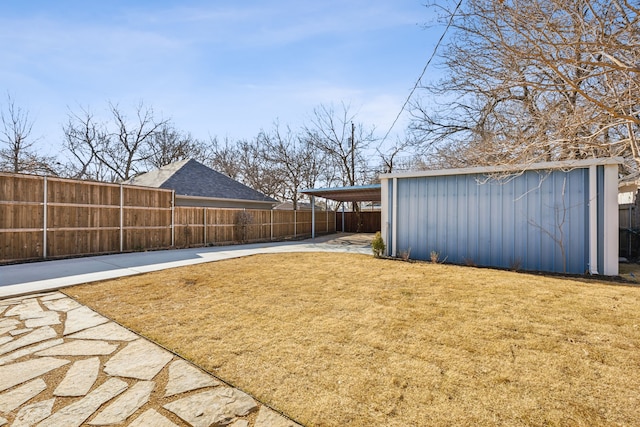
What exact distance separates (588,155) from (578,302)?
6.58m

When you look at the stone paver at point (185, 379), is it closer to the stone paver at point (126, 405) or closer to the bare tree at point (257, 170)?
the stone paver at point (126, 405)

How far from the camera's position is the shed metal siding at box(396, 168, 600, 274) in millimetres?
5672

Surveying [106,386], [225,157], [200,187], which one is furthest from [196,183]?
[106,386]

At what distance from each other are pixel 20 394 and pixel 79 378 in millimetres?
289

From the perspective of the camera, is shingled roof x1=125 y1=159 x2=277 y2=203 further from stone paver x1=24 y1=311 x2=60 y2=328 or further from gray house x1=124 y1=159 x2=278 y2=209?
stone paver x1=24 y1=311 x2=60 y2=328

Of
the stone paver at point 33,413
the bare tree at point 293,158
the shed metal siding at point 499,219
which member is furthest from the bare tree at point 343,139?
the stone paver at point 33,413

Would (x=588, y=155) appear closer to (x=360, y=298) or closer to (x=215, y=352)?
(x=360, y=298)

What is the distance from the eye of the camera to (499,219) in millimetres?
6270

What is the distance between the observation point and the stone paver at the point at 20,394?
1.72 metres

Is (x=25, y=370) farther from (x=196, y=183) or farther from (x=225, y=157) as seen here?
(x=225, y=157)

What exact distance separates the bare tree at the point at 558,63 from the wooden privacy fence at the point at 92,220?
9.39 metres

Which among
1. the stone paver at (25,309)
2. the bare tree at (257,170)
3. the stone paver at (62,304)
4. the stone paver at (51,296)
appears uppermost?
the bare tree at (257,170)

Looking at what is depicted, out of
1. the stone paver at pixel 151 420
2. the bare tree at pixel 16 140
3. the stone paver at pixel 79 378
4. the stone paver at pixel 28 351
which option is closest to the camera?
the stone paver at pixel 151 420

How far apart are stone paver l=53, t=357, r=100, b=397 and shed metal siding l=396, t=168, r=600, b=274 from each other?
649cm
